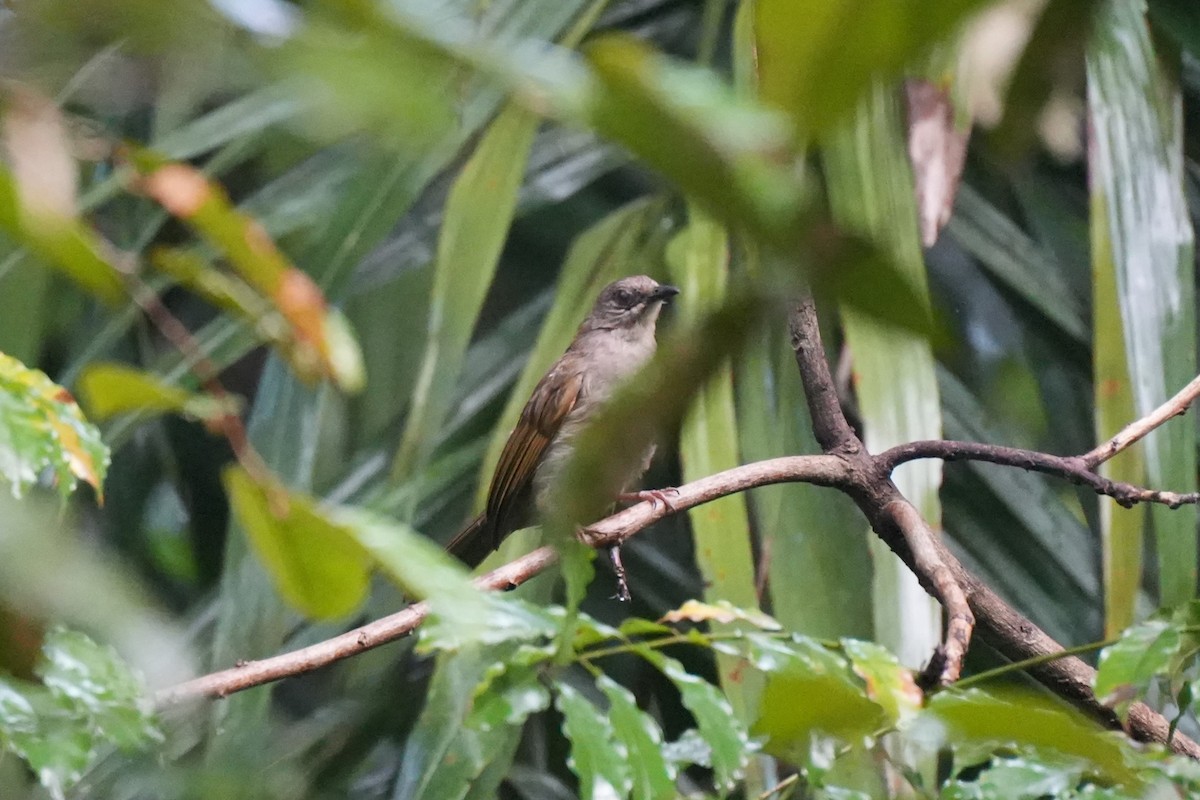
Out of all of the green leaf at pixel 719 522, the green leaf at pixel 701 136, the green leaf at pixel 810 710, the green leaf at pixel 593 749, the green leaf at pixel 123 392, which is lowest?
the green leaf at pixel 719 522

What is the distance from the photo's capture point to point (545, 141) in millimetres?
2689

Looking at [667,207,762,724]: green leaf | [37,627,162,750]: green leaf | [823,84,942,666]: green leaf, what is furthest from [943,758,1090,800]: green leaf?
[667,207,762,724]: green leaf

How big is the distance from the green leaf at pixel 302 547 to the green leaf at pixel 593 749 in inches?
21.6

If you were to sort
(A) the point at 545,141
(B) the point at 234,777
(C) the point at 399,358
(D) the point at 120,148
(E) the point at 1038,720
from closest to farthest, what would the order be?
(D) the point at 120,148, (E) the point at 1038,720, (B) the point at 234,777, (A) the point at 545,141, (C) the point at 399,358

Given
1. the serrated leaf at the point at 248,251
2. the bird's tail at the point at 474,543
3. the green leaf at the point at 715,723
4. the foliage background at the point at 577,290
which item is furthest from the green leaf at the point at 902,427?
the serrated leaf at the point at 248,251

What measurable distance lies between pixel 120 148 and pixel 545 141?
7.90ft

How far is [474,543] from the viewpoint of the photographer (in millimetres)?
2418

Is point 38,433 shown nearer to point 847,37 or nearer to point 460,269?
point 847,37

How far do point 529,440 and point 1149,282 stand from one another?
3.76 ft

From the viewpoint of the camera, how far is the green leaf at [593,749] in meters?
0.86

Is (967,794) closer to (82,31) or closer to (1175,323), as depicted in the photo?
(82,31)

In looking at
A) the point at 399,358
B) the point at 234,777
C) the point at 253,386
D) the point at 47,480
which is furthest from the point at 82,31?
the point at 253,386

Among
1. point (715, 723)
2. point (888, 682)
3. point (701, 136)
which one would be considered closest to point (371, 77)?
point (701, 136)

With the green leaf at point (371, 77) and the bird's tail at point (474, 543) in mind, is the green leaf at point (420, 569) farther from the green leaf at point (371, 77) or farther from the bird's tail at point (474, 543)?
the bird's tail at point (474, 543)
